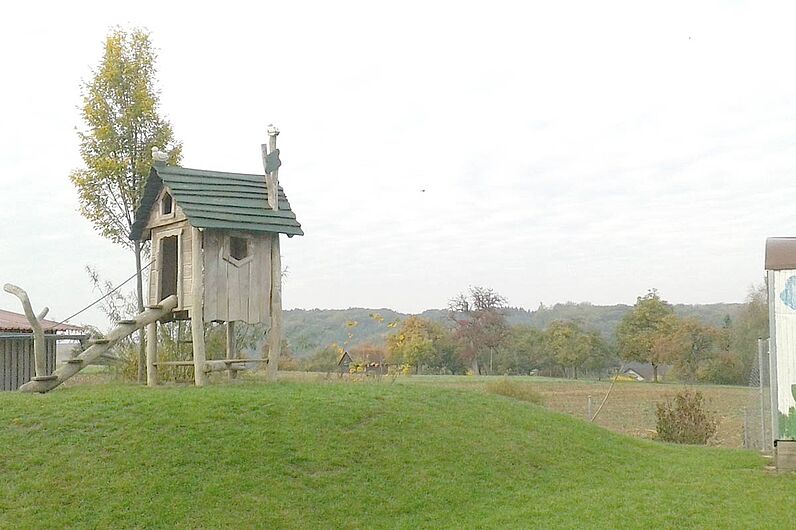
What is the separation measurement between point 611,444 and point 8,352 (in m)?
13.7

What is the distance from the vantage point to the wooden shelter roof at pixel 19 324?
62.5 ft

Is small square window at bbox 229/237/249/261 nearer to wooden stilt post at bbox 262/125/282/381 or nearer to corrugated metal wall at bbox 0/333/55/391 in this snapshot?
wooden stilt post at bbox 262/125/282/381

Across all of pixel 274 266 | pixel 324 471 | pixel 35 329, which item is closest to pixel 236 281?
pixel 274 266

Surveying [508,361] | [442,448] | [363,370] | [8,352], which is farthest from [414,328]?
[442,448]

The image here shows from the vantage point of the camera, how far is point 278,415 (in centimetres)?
1261

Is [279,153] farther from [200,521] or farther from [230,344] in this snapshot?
[200,521]

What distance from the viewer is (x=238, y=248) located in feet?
55.4

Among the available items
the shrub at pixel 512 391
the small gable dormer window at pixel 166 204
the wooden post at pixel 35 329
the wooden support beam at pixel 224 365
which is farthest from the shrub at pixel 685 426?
the wooden post at pixel 35 329

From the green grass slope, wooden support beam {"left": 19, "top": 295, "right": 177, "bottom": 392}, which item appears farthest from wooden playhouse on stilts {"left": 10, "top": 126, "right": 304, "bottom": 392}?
the green grass slope

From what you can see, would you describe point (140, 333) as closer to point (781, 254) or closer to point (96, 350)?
point (96, 350)

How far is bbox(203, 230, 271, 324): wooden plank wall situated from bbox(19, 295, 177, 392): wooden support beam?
3.01ft

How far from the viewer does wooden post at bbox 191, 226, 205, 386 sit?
1545cm

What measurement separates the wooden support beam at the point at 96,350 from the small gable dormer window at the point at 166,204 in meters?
2.08

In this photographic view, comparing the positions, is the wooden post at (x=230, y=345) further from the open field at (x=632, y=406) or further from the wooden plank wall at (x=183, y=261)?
the open field at (x=632, y=406)
